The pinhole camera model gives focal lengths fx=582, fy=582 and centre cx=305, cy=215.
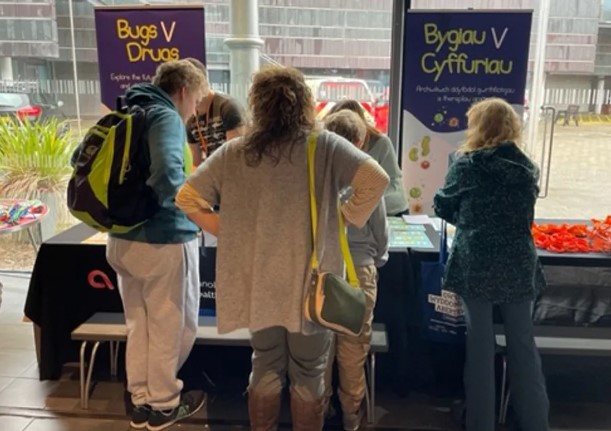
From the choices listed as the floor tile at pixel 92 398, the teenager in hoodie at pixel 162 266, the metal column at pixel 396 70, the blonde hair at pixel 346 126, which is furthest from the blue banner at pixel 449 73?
the floor tile at pixel 92 398

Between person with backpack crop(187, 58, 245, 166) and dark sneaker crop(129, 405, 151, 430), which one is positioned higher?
person with backpack crop(187, 58, 245, 166)

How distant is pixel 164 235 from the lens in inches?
82.9

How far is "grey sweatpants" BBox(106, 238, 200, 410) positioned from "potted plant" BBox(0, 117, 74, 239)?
82.3 inches

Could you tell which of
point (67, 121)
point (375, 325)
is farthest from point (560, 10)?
→ point (67, 121)

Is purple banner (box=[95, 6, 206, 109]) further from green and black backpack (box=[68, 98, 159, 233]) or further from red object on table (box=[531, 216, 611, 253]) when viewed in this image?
red object on table (box=[531, 216, 611, 253])

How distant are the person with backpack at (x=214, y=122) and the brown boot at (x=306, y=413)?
4.45 ft

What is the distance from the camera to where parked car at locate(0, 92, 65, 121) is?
152 inches

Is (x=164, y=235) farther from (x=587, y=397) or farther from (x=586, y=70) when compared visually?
(x=586, y=70)

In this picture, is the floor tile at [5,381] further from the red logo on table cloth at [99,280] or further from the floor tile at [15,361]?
the red logo on table cloth at [99,280]

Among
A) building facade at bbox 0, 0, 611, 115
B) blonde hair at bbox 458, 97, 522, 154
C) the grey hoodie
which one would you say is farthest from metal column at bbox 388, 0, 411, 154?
the grey hoodie

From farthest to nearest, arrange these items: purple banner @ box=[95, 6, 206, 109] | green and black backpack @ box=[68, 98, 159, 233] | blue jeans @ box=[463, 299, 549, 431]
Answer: purple banner @ box=[95, 6, 206, 109] < blue jeans @ box=[463, 299, 549, 431] < green and black backpack @ box=[68, 98, 159, 233]

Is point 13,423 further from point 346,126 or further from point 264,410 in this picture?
point 346,126

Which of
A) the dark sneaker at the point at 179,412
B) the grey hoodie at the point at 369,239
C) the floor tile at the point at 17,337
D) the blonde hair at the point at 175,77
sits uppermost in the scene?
the blonde hair at the point at 175,77

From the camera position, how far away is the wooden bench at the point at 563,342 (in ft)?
7.65
